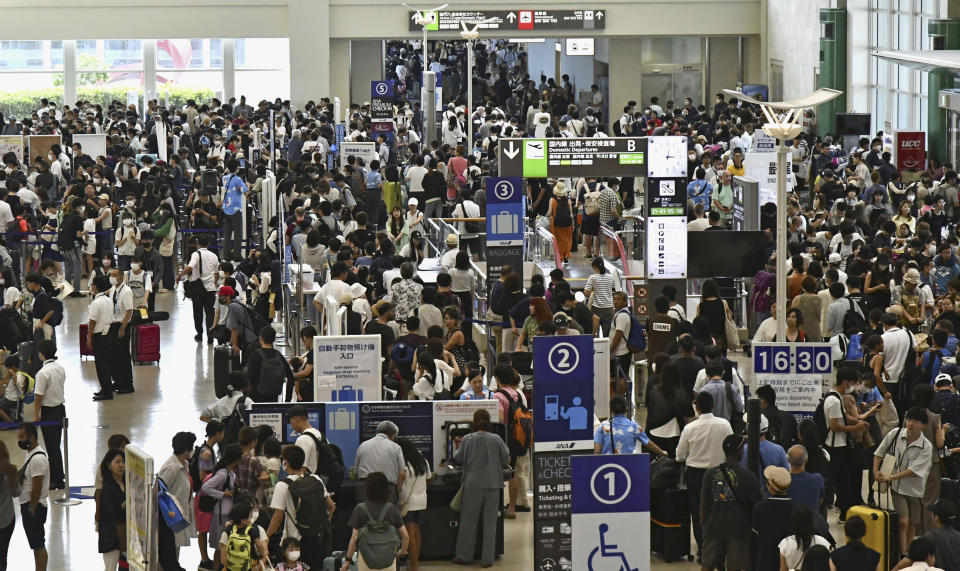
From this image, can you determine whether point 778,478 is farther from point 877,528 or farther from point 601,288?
point 601,288

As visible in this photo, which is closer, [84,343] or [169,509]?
[169,509]

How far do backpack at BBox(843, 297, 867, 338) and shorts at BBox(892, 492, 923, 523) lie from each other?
11.1ft

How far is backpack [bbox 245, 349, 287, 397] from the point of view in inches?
526

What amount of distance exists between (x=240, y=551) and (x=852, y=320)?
7221mm

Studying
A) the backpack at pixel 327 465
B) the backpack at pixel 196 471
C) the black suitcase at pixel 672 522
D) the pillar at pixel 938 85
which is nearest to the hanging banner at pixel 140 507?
the backpack at pixel 196 471

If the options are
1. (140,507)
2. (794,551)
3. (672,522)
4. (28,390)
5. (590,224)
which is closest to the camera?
(140,507)

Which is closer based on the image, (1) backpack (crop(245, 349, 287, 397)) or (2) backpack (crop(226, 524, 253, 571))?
(2) backpack (crop(226, 524, 253, 571))

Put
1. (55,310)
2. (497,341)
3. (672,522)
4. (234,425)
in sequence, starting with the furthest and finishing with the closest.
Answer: (497,341), (55,310), (234,425), (672,522)

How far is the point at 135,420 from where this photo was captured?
1593cm

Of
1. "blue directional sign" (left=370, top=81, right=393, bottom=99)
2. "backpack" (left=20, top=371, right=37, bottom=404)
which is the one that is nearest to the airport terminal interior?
"backpack" (left=20, top=371, right=37, bottom=404)

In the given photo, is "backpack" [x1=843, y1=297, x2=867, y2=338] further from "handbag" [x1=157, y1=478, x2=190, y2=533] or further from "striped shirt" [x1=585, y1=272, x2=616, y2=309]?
"handbag" [x1=157, y1=478, x2=190, y2=533]

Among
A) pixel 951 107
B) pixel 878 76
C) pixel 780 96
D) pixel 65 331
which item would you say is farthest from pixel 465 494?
pixel 780 96

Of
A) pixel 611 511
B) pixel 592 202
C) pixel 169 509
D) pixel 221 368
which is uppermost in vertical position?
pixel 592 202

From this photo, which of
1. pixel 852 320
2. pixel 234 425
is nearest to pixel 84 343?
pixel 234 425
